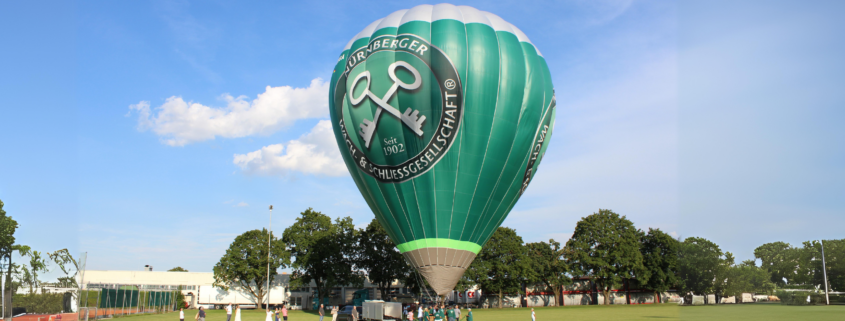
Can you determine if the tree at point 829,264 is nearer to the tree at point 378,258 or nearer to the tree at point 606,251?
the tree at point 606,251

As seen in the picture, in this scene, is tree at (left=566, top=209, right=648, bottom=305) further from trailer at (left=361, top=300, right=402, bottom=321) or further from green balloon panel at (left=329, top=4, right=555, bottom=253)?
green balloon panel at (left=329, top=4, right=555, bottom=253)

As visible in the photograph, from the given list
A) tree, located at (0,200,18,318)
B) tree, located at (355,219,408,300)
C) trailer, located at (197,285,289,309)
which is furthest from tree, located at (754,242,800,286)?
tree, located at (0,200,18,318)

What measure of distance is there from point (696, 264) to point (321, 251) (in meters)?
50.8

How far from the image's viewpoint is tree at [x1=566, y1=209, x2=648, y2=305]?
6300 centimetres

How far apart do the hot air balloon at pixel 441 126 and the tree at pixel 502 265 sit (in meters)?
35.8

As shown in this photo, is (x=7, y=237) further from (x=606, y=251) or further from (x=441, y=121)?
(x=606, y=251)

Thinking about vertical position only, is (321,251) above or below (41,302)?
above

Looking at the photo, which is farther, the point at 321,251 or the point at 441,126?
the point at 321,251

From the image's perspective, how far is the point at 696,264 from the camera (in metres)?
10.0

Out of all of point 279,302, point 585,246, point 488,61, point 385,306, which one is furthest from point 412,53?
point 585,246

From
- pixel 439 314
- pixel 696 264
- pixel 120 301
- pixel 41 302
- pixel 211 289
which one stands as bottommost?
pixel 211 289

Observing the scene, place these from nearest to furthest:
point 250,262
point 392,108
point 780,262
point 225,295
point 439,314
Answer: point 392,108
point 439,314
point 780,262
point 250,262
point 225,295

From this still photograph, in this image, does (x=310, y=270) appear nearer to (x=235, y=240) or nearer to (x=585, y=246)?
(x=235, y=240)

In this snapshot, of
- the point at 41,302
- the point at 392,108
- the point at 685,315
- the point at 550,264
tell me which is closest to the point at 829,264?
the point at 550,264
